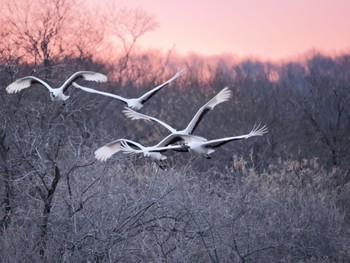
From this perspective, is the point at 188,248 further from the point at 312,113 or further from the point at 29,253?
the point at 312,113

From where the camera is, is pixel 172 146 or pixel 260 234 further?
pixel 260 234

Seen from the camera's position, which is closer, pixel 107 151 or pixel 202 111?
pixel 107 151

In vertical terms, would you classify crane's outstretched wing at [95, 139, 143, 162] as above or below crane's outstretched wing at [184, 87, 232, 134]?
below

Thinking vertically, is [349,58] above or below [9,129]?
below

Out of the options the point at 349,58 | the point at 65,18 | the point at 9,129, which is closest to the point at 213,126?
the point at 65,18

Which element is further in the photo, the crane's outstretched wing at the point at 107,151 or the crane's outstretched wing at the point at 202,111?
the crane's outstretched wing at the point at 202,111

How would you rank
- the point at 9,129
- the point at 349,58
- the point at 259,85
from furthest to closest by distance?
the point at 349,58 < the point at 259,85 < the point at 9,129

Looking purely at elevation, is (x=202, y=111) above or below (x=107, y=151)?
above

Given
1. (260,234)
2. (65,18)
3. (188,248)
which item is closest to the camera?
(188,248)

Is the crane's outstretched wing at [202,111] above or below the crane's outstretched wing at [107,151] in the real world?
above

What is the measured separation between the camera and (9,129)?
47.8 feet

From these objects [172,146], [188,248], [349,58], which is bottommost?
Answer: [349,58]

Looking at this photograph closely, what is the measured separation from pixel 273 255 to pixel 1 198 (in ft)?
14.8

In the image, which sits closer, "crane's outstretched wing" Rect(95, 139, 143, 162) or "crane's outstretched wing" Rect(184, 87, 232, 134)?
"crane's outstretched wing" Rect(95, 139, 143, 162)
